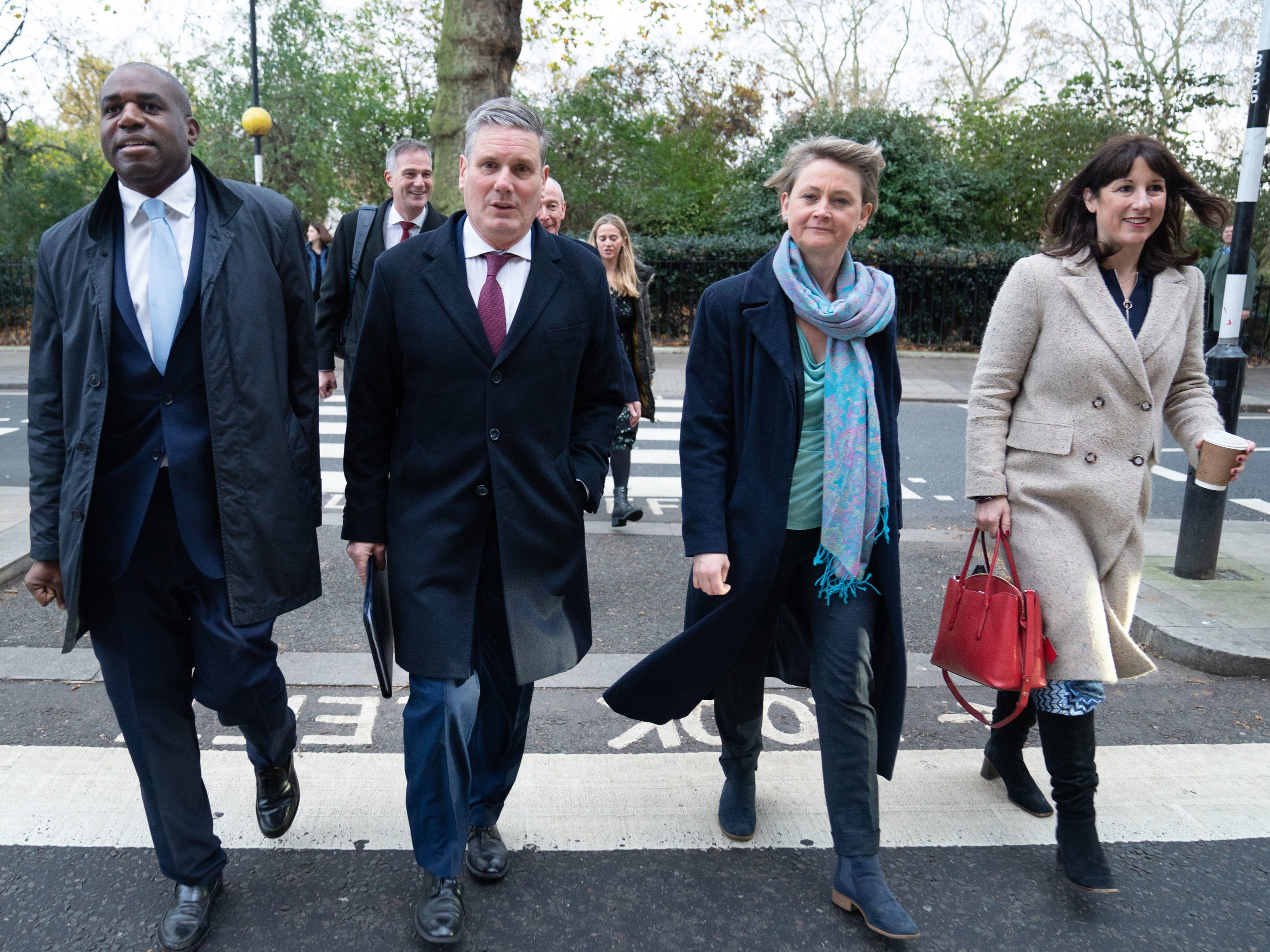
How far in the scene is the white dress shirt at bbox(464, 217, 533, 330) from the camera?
8.23ft

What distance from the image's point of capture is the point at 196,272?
2.35 meters

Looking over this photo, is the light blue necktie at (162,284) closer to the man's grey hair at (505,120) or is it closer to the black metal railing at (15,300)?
the man's grey hair at (505,120)

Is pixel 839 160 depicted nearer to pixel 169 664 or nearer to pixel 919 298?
pixel 169 664

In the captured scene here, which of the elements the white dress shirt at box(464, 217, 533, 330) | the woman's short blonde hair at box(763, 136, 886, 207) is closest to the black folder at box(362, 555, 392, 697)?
the white dress shirt at box(464, 217, 533, 330)

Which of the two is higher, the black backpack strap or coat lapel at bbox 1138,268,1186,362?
the black backpack strap

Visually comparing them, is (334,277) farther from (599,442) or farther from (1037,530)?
(1037,530)

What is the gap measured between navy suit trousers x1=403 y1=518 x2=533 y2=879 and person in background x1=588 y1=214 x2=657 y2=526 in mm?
3197

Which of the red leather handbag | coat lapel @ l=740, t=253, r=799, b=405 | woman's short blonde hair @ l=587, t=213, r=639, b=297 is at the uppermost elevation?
woman's short blonde hair @ l=587, t=213, r=639, b=297

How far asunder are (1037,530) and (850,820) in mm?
914

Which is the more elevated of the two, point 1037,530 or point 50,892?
point 1037,530

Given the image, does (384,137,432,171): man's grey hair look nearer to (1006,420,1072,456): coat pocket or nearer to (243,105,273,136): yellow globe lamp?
(1006,420,1072,456): coat pocket

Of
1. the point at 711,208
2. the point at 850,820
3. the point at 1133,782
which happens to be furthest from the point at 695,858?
the point at 711,208

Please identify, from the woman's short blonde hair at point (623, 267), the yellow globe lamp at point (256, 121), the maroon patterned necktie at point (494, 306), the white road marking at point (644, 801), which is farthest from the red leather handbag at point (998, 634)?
the yellow globe lamp at point (256, 121)

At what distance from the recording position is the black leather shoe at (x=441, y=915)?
2381 mm
